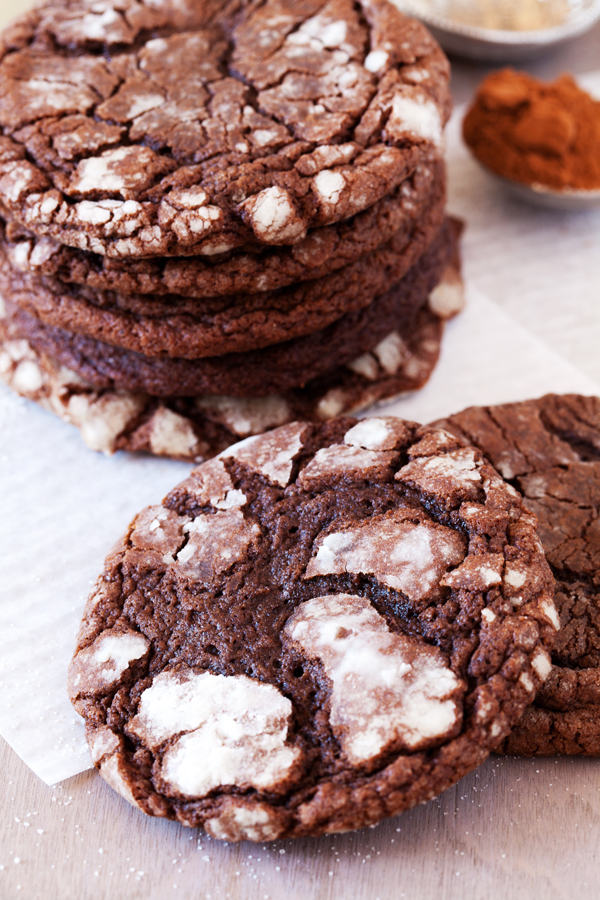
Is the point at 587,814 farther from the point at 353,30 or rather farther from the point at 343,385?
Answer: the point at 353,30

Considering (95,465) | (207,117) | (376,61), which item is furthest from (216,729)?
(376,61)

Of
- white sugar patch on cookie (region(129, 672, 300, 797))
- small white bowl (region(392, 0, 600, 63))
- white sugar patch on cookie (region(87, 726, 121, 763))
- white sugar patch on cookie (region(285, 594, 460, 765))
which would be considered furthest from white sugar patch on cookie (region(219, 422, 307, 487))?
small white bowl (region(392, 0, 600, 63))

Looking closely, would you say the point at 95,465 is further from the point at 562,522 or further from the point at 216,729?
the point at 562,522

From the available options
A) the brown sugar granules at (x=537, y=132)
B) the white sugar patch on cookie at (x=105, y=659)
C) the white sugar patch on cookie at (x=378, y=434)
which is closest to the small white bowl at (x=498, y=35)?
the brown sugar granules at (x=537, y=132)

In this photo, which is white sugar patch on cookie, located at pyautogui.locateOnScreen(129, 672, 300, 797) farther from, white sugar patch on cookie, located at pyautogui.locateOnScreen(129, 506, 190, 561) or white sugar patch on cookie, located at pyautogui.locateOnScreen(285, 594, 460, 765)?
white sugar patch on cookie, located at pyautogui.locateOnScreen(129, 506, 190, 561)


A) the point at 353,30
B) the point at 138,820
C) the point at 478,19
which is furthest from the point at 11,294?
the point at 478,19

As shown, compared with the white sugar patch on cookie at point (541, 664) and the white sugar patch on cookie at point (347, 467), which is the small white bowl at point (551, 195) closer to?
the white sugar patch on cookie at point (347, 467)
